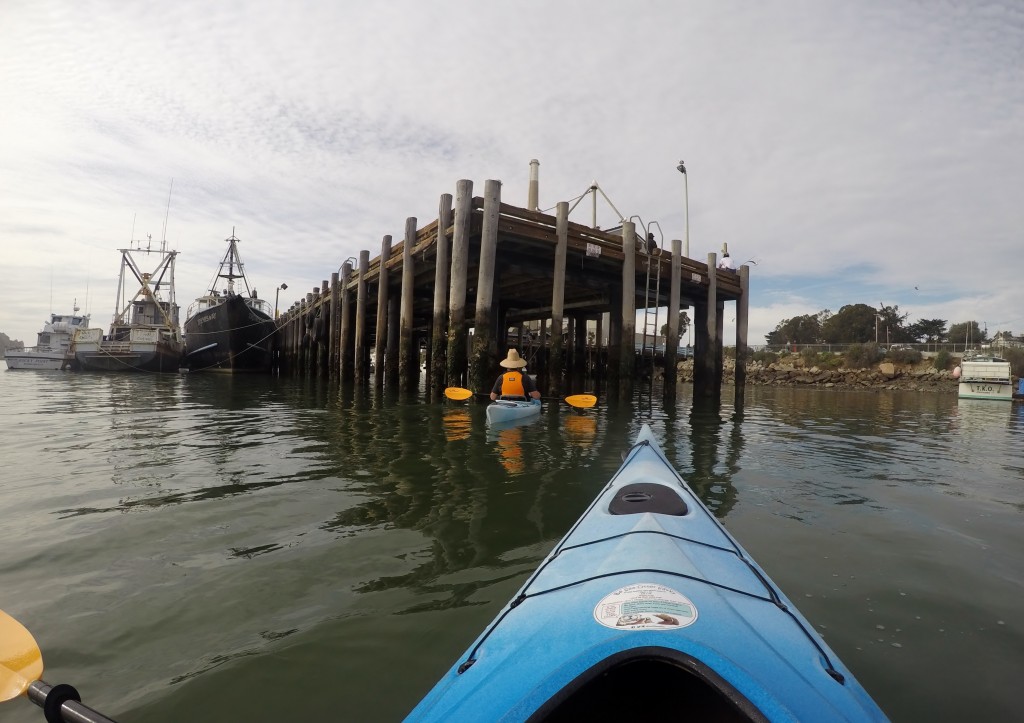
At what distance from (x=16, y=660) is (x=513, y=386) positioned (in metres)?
8.34

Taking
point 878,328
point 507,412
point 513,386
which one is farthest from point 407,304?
point 878,328

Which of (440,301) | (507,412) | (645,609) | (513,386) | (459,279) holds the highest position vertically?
(459,279)

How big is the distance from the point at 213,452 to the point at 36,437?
327 cm

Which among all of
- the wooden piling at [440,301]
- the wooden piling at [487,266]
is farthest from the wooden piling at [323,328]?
the wooden piling at [487,266]

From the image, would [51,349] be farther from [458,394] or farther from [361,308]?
[458,394]

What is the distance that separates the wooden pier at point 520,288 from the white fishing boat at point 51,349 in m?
23.0

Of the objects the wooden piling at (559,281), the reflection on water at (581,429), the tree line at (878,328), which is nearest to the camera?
the reflection on water at (581,429)

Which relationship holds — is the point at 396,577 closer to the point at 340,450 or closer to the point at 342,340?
the point at 340,450

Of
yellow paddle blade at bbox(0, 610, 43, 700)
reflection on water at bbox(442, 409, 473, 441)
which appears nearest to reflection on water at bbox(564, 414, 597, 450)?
reflection on water at bbox(442, 409, 473, 441)

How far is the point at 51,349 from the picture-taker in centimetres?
3812

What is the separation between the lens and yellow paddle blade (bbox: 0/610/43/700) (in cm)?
179

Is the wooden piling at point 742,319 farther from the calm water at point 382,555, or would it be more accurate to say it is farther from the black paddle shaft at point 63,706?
the black paddle shaft at point 63,706

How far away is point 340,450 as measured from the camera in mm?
7258

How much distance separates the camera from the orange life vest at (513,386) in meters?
9.98
